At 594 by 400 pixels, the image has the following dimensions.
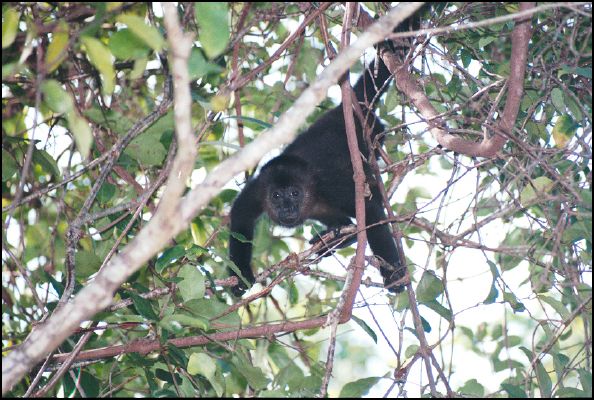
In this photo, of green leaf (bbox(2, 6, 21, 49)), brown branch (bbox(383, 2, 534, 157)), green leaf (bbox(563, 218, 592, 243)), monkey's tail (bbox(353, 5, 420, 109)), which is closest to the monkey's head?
monkey's tail (bbox(353, 5, 420, 109))

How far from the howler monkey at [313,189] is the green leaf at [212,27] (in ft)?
12.2

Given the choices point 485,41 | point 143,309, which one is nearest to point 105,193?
point 143,309

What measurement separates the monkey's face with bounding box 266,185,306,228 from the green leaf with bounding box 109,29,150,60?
3945 mm

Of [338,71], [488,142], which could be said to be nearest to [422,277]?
[488,142]

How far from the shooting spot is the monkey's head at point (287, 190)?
6.27 m

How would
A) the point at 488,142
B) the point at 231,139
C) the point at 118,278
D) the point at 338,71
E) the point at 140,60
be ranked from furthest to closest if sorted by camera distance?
the point at 231,139 < the point at 488,142 < the point at 140,60 < the point at 338,71 < the point at 118,278

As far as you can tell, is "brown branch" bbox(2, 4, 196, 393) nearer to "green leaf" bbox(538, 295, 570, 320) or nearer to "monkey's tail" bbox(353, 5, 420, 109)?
"monkey's tail" bbox(353, 5, 420, 109)

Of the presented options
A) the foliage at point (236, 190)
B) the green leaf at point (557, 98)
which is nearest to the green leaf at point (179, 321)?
the foliage at point (236, 190)

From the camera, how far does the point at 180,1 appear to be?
3797 mm

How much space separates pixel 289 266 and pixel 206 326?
133cm

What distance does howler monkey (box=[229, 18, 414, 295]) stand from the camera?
5.95m

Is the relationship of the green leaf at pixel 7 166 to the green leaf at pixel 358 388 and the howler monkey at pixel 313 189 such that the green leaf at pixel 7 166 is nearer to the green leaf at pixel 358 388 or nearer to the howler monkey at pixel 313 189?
the howler monkey at pixel 313 189

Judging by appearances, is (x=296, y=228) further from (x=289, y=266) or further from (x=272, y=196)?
(x=289, y=266)

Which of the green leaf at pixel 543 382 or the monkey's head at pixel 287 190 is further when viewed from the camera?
the monkey's head at pixel 287 190
